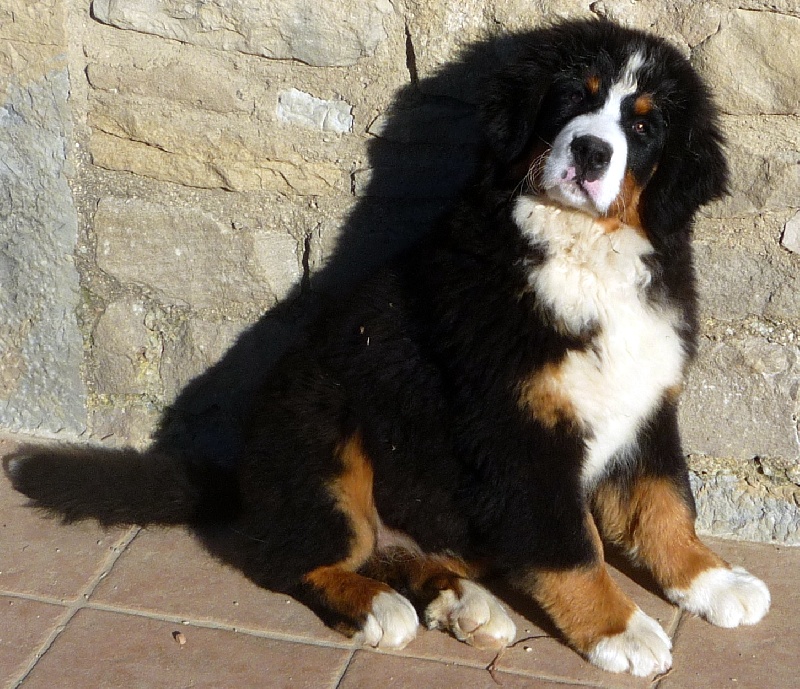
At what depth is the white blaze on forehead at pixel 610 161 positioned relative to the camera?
2.71 metres

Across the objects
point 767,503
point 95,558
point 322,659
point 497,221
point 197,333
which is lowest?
point 95,558

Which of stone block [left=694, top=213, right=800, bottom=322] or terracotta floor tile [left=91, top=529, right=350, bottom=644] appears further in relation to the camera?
stone block [left=694, top=213, right=800, bottom=322]

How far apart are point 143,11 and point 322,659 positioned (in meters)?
1.96

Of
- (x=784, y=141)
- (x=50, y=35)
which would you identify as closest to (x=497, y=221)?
(x=784, y=141)

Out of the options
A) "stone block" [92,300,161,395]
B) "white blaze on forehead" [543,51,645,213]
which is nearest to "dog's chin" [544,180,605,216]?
"white blaze on forehead" [543,51,645,213]

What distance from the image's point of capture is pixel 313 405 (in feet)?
10.4

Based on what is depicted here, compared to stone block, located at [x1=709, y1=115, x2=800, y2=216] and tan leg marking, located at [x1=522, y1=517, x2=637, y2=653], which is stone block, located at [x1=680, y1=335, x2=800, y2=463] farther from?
tan leg marking, located at [x1=522, y1=517, x2=637, y2=653]

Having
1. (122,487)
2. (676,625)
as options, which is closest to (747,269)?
(676,625)

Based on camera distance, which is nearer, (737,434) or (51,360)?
(737,434)

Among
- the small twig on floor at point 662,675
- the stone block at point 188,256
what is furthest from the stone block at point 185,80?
the small twig on floor at point 662,675

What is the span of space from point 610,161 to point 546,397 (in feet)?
2.01

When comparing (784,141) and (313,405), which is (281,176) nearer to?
(313,405)

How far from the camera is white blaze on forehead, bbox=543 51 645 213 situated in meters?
2.71

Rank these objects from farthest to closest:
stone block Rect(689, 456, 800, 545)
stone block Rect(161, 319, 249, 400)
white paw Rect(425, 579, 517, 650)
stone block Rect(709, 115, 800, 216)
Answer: stone block Rect(161, 319, 249, 400) → stone block Rect(689, 456, 800, 545) → stone block Rect(709, 115, 800, 216) → white paw Rect(425, 579, 517, 650)
